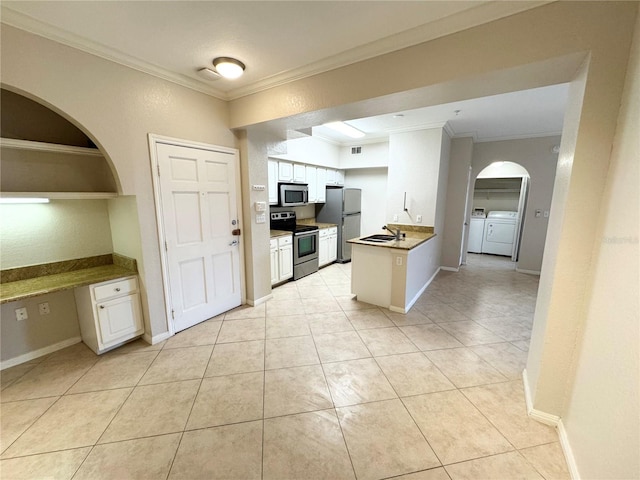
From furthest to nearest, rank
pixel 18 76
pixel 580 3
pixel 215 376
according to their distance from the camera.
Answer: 1. pixel 215 376
2. pixel 18 76
3. pixel 580 3

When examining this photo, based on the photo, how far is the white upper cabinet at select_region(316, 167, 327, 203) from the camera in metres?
5.38

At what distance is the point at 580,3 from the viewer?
1371 mm

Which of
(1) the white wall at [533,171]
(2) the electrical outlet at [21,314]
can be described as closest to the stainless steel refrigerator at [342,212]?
(1) the white wall at [533,171]

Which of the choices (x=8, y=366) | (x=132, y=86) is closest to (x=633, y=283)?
(x=132, y=86)

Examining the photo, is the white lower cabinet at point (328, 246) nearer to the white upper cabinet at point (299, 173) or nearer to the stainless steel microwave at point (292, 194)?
the stainless steel microwave at point (292, 194)

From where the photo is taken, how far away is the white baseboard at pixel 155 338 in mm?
2602

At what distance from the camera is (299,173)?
484 cm

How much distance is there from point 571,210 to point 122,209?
3.59 metres

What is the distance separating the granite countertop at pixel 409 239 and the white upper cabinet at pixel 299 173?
5.56 ft

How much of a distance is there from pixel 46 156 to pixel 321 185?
4.08 meters

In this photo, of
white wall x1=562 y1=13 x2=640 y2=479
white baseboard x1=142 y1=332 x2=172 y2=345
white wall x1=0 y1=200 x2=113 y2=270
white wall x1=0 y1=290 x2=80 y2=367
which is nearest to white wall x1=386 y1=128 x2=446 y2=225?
white wall x1=562 y1=13 x2=640 y2=479

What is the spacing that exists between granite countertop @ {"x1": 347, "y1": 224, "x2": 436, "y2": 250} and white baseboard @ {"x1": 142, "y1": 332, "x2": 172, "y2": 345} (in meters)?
2.42

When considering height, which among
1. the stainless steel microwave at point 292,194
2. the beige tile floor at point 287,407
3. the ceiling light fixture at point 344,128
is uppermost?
the ceiling light fixture at point 344,128

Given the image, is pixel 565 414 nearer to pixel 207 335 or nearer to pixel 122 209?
pixel 207 335
